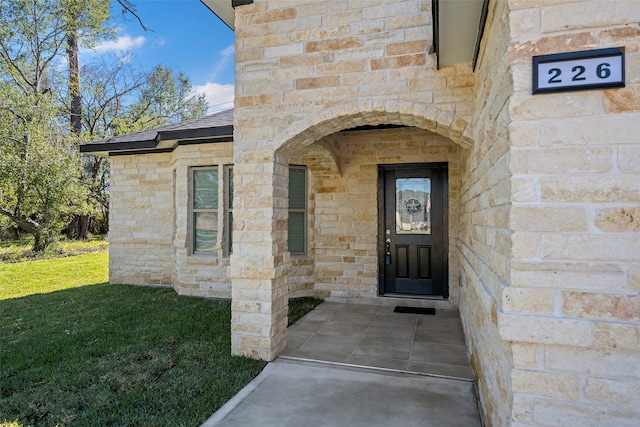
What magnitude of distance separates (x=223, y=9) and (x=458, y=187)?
394cm

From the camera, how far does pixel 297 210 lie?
21.2ft

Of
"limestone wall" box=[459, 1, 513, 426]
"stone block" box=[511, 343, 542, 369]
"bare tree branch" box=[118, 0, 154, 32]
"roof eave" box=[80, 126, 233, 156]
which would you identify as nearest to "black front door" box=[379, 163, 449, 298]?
"roof eave" box=[80, 126, 233, 156]

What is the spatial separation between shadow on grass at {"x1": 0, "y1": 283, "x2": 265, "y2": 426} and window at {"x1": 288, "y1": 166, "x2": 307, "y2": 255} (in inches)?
60.8

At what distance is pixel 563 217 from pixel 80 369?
159 inches

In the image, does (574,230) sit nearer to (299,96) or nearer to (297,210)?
(299,96)

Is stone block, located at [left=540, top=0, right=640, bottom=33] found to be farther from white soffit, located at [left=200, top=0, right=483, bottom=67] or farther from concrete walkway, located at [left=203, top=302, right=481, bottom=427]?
concrete walkway, located at [left=203, top=302, right=481, bottom=427]

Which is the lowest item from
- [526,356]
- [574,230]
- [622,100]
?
[526,356]

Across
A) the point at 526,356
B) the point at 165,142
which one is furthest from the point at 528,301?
the point at 165,142

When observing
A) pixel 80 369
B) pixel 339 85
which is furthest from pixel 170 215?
pixel 339 85

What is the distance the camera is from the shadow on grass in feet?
9.02

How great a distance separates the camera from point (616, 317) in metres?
1.50

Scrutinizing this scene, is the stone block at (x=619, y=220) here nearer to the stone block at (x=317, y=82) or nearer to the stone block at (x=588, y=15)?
the stone block at (x=588, y=15)

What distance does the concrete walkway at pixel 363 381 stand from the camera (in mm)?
2672

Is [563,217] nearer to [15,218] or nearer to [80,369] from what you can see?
[80,369]
